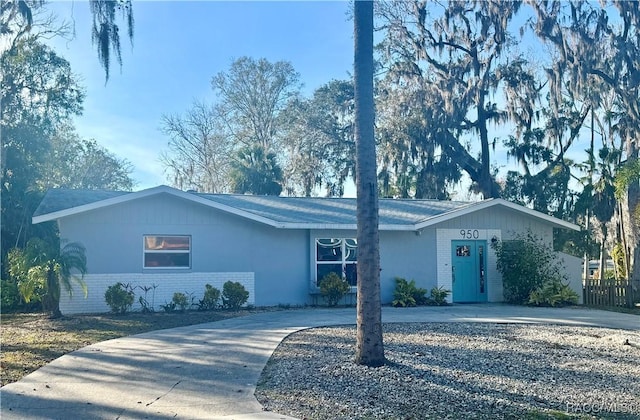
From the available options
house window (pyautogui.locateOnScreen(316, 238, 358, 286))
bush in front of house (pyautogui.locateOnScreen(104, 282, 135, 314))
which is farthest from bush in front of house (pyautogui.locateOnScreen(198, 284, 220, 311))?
house window (pyautogui.locateOnScreen(316, 238, 358, 286))

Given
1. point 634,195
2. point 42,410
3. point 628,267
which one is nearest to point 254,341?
point 42,410

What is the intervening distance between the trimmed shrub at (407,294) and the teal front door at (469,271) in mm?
1530

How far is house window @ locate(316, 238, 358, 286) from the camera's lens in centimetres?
1825

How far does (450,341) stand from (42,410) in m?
6.74

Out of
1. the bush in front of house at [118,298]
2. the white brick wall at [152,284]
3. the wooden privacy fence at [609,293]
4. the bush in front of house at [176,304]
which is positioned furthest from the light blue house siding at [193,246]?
the wooden privacy fence at [609,293]

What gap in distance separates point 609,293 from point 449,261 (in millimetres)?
5454

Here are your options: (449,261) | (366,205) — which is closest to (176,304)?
(449,261)

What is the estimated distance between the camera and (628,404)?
685 cm

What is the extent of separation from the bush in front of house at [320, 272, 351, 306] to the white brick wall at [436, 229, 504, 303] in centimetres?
343

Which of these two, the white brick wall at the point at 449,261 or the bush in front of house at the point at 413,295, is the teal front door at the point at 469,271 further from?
the bush in front of house at the point at 413,295

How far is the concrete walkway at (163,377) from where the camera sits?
6.60 meters

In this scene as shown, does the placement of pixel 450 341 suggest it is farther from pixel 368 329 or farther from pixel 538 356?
pixel 368 329

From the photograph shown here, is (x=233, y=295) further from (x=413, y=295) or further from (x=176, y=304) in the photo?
(x=413, y=295)

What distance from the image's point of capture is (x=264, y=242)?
17.7 metres
